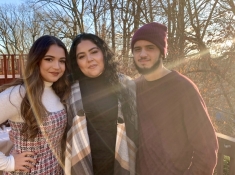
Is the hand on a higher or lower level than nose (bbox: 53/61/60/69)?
lower

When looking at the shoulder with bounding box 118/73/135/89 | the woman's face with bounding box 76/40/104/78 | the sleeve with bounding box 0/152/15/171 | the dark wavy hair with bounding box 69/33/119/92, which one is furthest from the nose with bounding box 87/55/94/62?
the sleeve with bounding box 0/152/15/171

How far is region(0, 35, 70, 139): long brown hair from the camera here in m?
1.74

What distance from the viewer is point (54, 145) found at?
A: 188 cm

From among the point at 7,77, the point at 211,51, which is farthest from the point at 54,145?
the point at 7,77

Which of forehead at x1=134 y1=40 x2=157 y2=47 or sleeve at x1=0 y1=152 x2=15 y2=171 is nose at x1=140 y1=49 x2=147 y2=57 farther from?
sleeve at x1=0 y1=152 x2=15 y2=171

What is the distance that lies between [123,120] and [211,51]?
3863mm

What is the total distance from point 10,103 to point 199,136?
4.45 ft

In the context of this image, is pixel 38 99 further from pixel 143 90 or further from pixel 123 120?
pixel 143 90

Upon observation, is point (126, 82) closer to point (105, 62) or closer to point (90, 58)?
point (105, 62)

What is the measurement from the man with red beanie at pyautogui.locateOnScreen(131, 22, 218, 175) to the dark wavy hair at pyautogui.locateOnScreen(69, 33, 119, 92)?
1.00ft

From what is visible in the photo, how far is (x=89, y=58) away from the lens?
2094 millimetres

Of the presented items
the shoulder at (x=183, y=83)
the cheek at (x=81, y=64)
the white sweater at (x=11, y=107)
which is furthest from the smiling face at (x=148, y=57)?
the white sweater at (x=11, y=107)

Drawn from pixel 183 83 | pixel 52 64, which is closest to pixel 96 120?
pixel 52 64

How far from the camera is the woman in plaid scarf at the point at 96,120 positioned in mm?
1963
